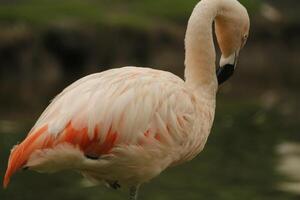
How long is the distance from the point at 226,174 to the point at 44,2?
56.9ft

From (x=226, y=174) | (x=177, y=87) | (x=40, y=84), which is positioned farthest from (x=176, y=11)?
(x=177, y=87)

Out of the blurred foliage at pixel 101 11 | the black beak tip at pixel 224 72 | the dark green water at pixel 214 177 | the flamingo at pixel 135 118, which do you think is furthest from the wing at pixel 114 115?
the blurred foliage at pixel 101 11

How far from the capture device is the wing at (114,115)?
4.42 m

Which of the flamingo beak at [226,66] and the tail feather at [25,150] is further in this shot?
the flamingo beak at [226,66]

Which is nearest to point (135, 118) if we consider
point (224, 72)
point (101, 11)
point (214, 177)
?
point (224, 72)

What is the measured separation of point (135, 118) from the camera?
459cm

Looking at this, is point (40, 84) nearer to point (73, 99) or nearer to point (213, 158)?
point (213, 158)

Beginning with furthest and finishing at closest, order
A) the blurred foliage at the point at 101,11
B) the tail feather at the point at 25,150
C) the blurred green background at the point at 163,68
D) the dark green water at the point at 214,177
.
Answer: the blurred foliage at the point at 101,11
the blurred green background at the point at 163,68
the dark green water at the point at 214,177
the tail feather at the point at 25,150

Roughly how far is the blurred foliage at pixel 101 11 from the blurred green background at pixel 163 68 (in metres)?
0.04

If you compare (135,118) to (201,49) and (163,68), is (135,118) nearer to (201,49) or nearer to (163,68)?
(201,49)

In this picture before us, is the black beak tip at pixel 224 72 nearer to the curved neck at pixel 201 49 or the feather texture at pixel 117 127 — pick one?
the curved neck at pixel 201 49

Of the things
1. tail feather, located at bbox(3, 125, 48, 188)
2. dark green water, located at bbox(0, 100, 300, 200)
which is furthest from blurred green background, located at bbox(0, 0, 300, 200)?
tail feather, located at bbox(3, 125, 48, 188)

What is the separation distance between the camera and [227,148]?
11.8 m

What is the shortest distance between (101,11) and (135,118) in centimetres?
2170
